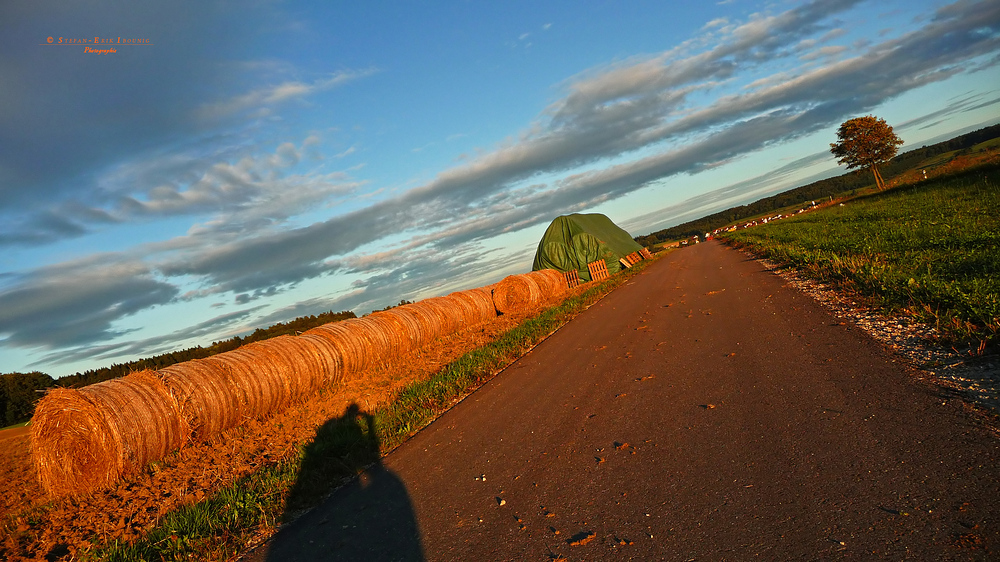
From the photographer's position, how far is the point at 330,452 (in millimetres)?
6492

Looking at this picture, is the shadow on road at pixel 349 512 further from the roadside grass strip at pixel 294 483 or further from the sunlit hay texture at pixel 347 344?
the sunlit hay texture at pixel 347 344

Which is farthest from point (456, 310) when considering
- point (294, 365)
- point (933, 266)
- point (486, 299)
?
point (933, 266)

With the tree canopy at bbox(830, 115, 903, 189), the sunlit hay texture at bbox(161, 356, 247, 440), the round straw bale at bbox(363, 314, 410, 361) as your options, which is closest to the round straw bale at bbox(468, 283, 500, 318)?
the round straw bale at bbox(363, 314, 410, 361)

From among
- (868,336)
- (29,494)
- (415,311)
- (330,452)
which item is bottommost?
(868,336)

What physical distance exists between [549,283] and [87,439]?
62.6 feet

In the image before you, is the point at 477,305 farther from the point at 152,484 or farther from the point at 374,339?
the point at 152,484

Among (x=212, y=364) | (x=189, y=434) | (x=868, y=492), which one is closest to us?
(x=868, y=492)

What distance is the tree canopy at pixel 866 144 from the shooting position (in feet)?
220

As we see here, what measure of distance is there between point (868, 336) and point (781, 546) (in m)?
5.10

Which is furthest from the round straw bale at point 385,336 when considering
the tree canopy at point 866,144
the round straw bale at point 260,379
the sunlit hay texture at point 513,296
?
the tree canopy at point 866,144

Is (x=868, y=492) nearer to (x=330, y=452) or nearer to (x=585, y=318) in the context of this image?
(x=330, y=452)

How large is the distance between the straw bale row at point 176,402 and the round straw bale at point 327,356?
23 millimetres

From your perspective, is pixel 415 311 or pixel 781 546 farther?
pixel 415 311

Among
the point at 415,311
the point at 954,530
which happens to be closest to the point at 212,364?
the point at 415,311
